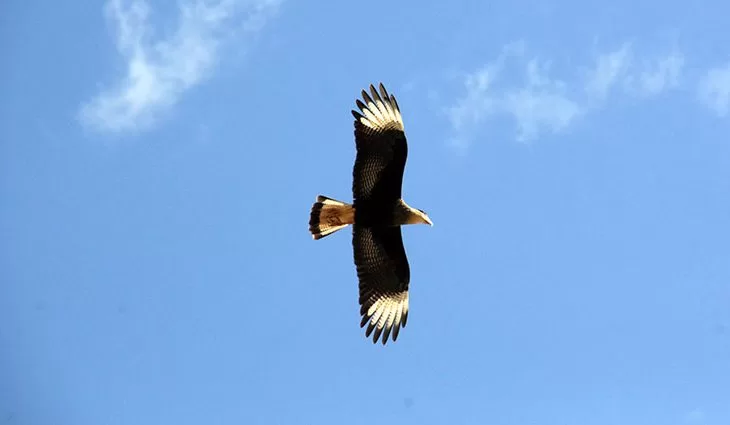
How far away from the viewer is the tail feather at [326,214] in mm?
13422

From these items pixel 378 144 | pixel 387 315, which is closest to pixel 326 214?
pixel 378 144

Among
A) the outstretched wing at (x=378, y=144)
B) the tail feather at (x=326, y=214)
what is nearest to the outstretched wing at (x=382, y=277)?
the tail feather at (x=326, y=214)

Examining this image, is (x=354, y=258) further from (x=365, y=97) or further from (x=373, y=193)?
(x=365, y=97)

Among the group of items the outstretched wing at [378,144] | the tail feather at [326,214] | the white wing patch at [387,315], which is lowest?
the white wing patch at [387,315]

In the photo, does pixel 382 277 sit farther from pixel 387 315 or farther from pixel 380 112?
pixel 380 112

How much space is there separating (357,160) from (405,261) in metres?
1.88

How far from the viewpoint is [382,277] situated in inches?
560

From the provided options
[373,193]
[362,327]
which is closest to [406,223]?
[373,193]

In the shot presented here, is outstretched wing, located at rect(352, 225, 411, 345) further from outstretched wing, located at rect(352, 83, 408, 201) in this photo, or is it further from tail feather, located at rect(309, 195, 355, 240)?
outstretched wing, located at rect(352, 83, 408, 201)

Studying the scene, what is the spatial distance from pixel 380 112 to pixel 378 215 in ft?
4.55

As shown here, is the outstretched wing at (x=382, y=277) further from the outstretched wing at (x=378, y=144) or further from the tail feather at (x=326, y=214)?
the outstretched wing at (x=378, y=144)

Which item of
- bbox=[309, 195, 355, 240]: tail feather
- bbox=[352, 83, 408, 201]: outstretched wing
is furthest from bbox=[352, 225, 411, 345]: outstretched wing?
bbox=[352, 83, 408, 201]: outstretched wing

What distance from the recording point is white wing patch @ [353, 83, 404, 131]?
13156 millimetres

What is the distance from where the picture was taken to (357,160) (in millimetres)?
13156
